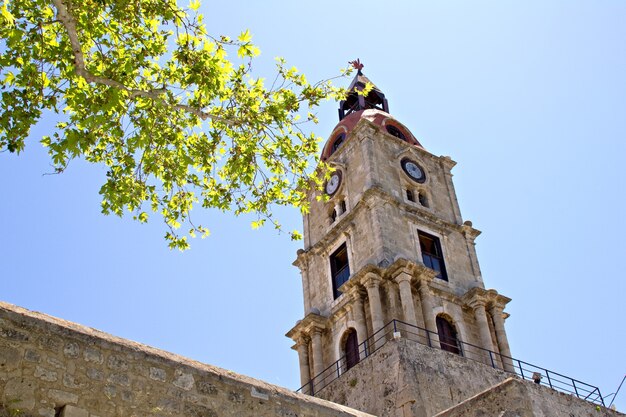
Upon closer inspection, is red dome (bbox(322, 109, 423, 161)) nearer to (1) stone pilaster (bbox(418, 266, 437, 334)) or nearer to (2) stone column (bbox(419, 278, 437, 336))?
(1) stone pilaster (bbox(418, 266, 437, 334))

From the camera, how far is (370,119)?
1223 inches

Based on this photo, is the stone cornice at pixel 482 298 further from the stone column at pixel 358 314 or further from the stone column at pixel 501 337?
the stone column at pixel 358 314

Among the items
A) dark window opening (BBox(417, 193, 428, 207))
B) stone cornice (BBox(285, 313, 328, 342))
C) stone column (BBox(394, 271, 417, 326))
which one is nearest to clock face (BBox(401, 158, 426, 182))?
dark window opening (BBox(417, 193, 428, 207))

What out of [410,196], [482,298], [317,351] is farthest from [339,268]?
[482,298]

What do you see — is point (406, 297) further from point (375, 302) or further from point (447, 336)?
point (447, 336)

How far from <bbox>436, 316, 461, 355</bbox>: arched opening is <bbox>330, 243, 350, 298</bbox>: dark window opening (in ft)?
12.8

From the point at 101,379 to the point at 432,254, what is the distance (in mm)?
20956

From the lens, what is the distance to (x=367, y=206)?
26312 mm

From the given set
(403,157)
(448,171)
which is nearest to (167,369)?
(403,157)

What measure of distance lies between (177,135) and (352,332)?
46.7ft

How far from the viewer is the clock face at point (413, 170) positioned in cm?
2905

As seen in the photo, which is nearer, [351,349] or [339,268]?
[351,349]

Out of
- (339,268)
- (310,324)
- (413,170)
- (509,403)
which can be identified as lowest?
(509,403)

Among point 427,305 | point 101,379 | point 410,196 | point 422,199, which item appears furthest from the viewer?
point 422,199
